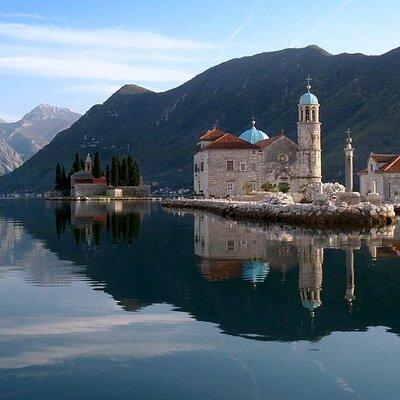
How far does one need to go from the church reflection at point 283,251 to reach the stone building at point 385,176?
30.7 meters

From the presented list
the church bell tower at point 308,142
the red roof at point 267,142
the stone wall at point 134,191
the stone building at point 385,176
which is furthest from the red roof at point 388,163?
the stone wall at point 134,191

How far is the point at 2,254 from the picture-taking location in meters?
26.6

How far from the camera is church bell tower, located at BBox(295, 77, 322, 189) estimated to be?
264 ft

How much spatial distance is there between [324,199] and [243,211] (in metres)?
8.59

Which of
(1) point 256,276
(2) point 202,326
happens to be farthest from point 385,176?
→ (2) point 202,326

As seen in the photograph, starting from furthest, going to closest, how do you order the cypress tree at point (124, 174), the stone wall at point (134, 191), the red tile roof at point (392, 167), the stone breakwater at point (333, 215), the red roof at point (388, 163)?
1. the cypress tree at point (124, 174)
2. the stone wall at point (134, 191)
3. the red roof at point (388, 163)
4. the red tile roof at point (392, 167)
5. the stone breakwater at point (333, 215)

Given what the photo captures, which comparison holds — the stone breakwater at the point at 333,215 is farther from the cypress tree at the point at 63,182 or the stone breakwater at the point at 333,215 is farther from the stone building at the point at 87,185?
the cypress tree at the point at 63,182

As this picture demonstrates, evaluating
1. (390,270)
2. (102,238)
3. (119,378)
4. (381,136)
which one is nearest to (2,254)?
(102,238)

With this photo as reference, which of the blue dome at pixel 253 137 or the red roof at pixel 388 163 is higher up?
the blue dome at pixel 253 137

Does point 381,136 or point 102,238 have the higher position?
point 381,136

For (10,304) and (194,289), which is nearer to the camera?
(10,304)

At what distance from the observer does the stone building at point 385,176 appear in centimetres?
6919

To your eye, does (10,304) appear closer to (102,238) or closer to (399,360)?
(399,360)

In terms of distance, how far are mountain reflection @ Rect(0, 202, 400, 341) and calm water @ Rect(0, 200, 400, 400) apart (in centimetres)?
6
